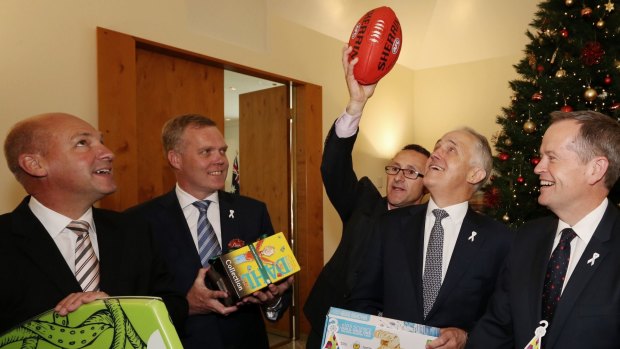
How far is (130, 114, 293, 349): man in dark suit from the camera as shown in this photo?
1813mm

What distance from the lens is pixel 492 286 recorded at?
167 cm

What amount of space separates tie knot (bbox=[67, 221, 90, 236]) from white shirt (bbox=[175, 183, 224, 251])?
0.53m

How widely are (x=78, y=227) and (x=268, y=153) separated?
3.07m

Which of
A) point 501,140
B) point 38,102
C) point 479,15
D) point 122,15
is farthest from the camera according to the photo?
point 479,15

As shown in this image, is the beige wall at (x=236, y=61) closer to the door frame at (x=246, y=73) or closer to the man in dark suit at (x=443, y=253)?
the door frame at (x=246, y=73)

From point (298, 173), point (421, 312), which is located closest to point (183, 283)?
point (421, 312)

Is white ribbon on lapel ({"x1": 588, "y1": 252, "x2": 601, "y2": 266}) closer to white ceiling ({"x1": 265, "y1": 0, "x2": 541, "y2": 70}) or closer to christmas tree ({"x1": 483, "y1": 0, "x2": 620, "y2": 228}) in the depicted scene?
christmas tree ({"x1": 483, "y1": 0, "x2": 620, "y2": 228})

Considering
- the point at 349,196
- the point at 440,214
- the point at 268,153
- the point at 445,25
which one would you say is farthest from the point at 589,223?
the point at 445,25

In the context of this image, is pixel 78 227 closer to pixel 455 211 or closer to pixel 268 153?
pixel 455 211

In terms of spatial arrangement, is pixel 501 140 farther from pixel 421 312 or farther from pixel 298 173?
pixel 421 312

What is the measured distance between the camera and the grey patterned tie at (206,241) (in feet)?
6.16

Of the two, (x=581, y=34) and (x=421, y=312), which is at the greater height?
(x=581, y=34)

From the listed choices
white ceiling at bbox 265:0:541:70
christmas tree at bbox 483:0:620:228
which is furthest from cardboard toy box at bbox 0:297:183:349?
white ceiling at bbox 265:0:541:70

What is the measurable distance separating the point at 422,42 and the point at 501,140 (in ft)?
8.02
